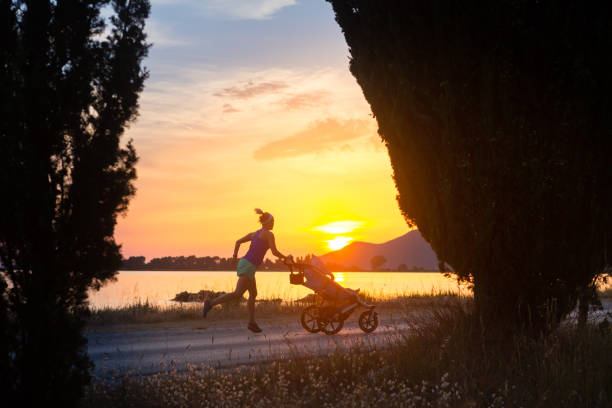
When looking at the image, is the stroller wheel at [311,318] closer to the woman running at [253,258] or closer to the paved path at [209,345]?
the paved path at [209,345]

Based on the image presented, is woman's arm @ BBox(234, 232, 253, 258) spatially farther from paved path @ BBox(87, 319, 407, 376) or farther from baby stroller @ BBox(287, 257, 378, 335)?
paved path @ BBox(87, 319, 407, 376)

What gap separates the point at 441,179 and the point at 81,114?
450 centimetres

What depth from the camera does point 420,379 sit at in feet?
20.0

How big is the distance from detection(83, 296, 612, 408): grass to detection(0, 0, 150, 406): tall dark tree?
1.24 metres

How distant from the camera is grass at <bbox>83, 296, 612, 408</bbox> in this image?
17.5 ft

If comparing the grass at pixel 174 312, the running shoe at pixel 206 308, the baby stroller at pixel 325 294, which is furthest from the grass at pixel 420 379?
the grass at pixel 174 312

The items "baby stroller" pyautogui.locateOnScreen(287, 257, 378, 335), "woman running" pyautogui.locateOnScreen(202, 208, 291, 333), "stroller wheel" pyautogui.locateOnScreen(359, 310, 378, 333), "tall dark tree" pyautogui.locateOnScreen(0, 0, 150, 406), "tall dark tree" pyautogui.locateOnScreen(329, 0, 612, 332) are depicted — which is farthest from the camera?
"stroller wheel" pyautogui.locateOnScreen(359, 310, 378, 333)

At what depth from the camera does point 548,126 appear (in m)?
6.71

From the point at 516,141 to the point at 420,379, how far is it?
3.14 meters

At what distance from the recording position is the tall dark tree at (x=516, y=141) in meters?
6.66

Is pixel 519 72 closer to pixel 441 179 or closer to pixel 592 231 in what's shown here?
pixel 441 179

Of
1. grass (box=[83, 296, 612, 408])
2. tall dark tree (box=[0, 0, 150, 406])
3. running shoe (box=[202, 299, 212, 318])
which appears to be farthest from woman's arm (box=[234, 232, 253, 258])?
tall dark tree (box=[0, 0, 150, 406])

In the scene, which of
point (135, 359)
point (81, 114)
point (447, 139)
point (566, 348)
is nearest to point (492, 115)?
point (447, 139)

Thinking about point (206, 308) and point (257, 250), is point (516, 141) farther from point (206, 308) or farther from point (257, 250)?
point (206, 308)
